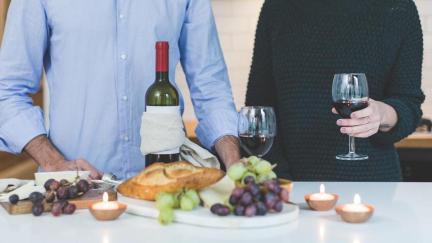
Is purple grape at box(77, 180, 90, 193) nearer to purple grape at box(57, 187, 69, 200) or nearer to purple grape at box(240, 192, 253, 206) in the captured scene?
purple grape at box(57, 187, 69, 200)

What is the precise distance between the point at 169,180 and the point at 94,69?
718 millimetres

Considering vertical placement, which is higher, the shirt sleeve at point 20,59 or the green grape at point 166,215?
the shirt sleeve at point 20,59

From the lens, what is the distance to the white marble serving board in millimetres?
1131

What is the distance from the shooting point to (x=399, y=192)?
59.9 inches

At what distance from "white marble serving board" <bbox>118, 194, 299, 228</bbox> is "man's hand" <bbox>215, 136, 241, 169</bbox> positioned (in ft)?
1.66

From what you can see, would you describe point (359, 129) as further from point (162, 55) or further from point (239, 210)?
point (239, 210)

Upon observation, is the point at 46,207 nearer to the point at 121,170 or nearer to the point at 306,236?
the point at 306,236

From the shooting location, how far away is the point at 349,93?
1.64 m

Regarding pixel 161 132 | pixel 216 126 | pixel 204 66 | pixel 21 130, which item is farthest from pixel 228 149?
pixel 21 130

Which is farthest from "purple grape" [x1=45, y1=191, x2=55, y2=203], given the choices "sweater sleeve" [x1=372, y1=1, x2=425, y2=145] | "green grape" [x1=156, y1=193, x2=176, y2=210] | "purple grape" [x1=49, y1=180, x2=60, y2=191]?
"sweater sleeve" [x1=372, y1=1, x2=425, y2=145]

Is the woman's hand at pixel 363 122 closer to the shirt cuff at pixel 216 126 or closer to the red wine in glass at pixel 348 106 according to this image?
the red wine in glass at pixel 348 106

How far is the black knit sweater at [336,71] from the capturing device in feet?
6.36

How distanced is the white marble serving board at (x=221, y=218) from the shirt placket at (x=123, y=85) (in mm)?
656

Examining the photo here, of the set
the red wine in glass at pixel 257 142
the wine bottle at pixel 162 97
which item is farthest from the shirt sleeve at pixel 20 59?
the red wine in glass at pixel 257 142
